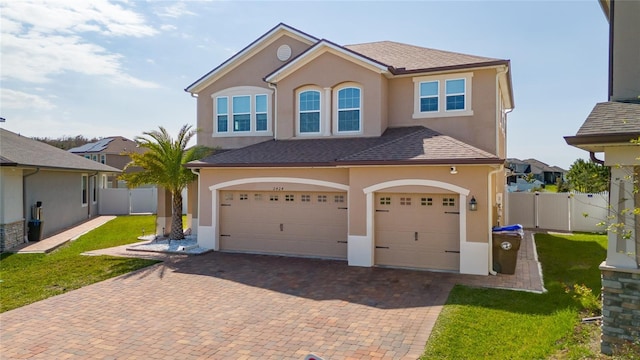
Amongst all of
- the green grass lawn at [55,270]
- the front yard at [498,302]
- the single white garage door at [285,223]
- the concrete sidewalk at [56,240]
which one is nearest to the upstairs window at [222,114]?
the single white garage door at [285,223]

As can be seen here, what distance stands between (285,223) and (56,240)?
10.5 meters

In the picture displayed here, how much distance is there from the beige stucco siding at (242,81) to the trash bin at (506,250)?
9956mm

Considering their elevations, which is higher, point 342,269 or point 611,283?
point 611,283

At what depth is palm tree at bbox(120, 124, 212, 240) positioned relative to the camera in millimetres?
16547

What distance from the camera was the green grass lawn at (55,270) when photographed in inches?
403

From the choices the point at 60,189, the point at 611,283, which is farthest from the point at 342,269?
the point at 60,189

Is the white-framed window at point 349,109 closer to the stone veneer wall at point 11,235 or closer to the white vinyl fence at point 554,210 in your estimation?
the white vinyl fence at point 554,210

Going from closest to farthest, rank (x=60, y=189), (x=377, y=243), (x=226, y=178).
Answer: (x=377, y=243)
(x=226, y=178)
(x=60, y=189)

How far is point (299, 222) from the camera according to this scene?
1441 cm

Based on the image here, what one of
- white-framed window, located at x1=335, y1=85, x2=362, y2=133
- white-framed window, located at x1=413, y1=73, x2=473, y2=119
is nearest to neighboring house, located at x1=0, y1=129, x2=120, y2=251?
white-framed window, located at x1=335, y1=85, x2=362, y2=133

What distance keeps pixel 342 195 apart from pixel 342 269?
2.61 metres

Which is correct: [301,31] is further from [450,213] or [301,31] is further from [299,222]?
[450,213]

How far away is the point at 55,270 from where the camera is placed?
493 inches

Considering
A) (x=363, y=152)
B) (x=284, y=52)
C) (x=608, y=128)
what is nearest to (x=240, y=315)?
(x=363, y=152)
